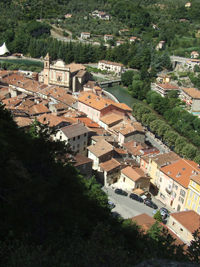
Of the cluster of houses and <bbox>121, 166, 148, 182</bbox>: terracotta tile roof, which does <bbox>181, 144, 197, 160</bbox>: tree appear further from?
the cluster of houses

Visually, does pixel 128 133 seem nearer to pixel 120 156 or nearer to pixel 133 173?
pixel 120 156

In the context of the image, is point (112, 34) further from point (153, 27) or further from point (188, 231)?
point (188, 231)

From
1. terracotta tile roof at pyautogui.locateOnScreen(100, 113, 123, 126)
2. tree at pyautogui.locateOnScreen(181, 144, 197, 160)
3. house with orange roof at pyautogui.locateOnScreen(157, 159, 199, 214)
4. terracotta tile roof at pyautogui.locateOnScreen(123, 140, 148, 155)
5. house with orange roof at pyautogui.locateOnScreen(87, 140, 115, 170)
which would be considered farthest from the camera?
terracotta tile roof at pyautogui.locateOnScreen(100, 113, 123, 126)

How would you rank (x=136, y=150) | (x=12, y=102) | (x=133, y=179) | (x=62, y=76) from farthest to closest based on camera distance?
(x=62, y=76)
(x=12, y=102)
(x=136, y=150)
(x=133, y=179)

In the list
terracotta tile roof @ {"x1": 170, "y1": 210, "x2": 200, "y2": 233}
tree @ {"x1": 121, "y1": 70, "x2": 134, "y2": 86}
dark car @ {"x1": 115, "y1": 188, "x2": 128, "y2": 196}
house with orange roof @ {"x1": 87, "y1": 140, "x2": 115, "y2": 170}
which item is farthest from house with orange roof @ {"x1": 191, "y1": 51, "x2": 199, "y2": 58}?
terracotta tile roof @ {"x1": 170, "y1": 210, "x2": 200, "y2": 233}

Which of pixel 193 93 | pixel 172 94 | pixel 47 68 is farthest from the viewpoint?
pixel 172 94

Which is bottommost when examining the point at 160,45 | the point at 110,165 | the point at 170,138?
the point at 160,45

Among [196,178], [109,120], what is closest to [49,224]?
[196,178]

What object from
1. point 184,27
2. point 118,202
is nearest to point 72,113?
point 118,202
